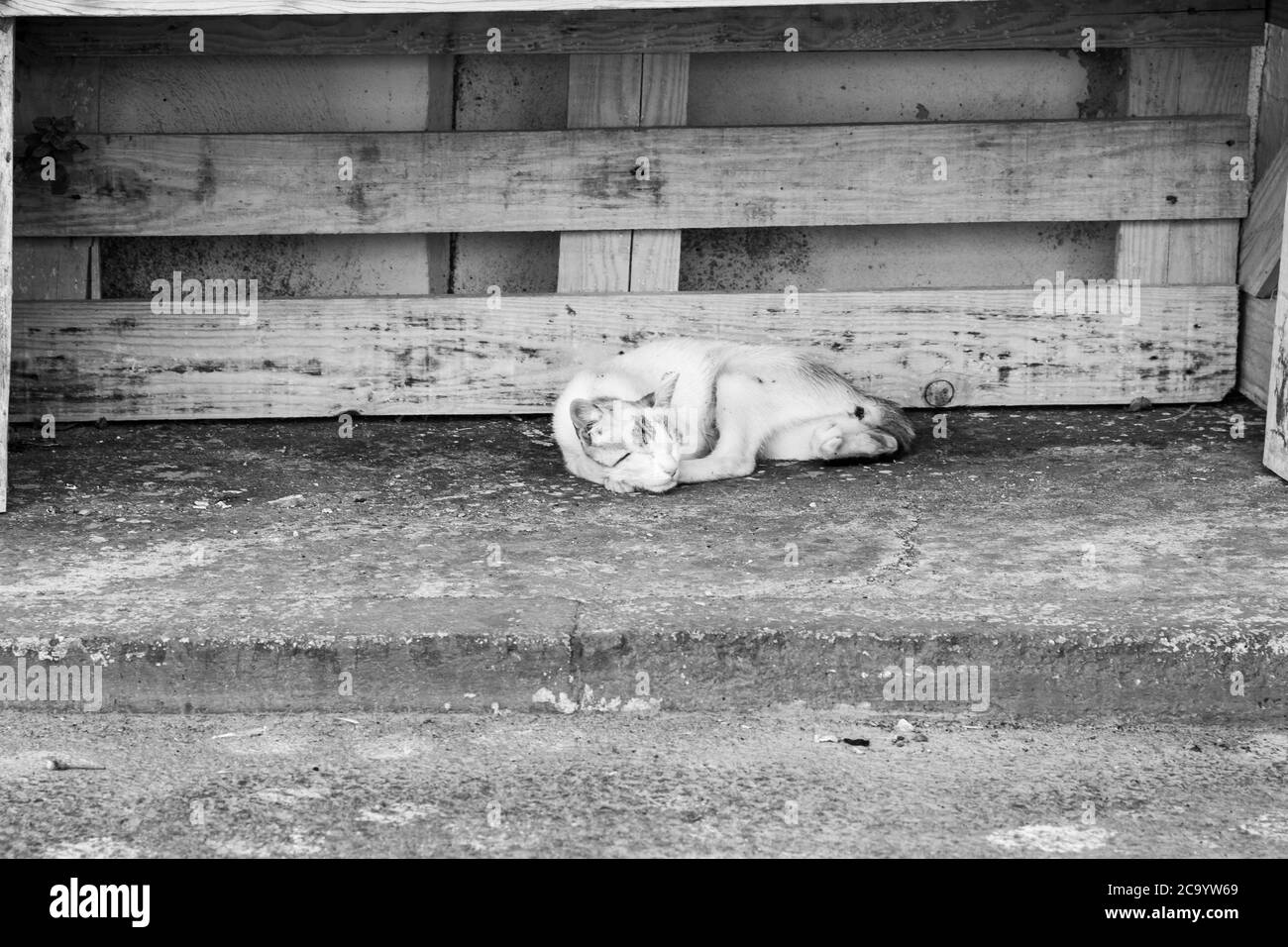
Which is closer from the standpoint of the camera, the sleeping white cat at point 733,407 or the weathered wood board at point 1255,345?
the sleeping white cat at point 733,407

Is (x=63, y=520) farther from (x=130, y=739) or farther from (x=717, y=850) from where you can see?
(x=717, y=850)

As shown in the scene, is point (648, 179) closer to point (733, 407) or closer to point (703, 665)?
point (733, 407)

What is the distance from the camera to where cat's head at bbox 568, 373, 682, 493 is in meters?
4.60

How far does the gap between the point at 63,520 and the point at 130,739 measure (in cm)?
117

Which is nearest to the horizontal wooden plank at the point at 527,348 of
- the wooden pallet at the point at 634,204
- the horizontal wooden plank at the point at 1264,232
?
the wooden pallet at the point at 634,204

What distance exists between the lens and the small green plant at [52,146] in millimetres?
5066

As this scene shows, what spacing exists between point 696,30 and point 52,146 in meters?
2.19

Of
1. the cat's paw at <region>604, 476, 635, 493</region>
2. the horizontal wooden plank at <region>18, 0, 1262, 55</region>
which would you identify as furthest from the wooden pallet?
the cat's paw at <region>604, 476, 635, 493</region>

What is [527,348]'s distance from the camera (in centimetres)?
541

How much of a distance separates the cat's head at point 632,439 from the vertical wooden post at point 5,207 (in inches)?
63.3

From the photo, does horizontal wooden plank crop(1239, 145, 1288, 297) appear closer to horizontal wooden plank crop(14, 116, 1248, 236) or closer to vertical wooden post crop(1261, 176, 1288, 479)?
horizontal wooden plank crop(14, 116, 1248, 236)

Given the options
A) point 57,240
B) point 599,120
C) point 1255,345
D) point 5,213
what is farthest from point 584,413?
point 1255,345

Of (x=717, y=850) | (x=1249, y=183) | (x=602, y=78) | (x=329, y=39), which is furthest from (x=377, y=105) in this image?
(x=717, y=850)

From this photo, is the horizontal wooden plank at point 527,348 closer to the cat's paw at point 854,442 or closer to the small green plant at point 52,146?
the small green plant at point 52,146
